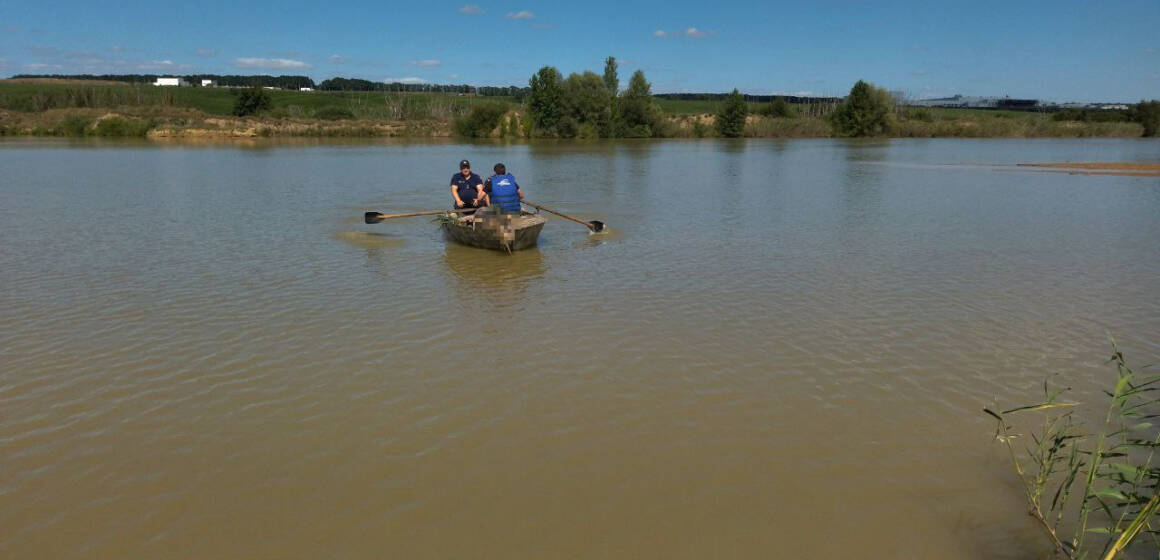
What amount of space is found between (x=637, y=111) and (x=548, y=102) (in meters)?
9.62

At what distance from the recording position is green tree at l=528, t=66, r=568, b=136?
75.6 m

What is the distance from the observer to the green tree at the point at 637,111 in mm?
77812

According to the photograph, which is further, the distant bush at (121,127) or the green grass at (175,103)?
the green grass at (175,103)

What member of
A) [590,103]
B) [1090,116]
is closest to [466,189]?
[590,103]

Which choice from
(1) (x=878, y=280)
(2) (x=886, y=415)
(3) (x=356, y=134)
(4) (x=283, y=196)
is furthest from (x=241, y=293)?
(3) (x=356, y=134)

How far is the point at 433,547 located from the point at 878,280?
9.41m

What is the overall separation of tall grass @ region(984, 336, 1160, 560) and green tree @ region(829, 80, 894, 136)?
82.8 m

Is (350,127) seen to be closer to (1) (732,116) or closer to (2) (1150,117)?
(1) (732,116)

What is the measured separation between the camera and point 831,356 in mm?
8109

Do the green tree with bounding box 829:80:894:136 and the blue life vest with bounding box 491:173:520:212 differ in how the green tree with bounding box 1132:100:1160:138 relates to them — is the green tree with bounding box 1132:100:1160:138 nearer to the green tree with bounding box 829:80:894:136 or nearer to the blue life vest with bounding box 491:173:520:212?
the green tree with bounding box 829:80:894:136

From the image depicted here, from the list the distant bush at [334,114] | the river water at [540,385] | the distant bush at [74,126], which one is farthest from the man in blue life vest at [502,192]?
the distant bush at [334,114]

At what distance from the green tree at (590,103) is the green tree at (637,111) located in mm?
1879

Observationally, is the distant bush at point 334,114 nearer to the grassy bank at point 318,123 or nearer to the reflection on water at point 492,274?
the grassy bank at point 318,123

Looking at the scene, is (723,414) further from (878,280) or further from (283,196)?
(283,196)
